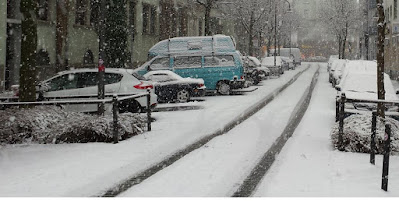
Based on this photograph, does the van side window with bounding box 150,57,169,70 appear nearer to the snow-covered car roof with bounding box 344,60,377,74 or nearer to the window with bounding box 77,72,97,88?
the snow-covered car roof with bounding box 344,60,377,74

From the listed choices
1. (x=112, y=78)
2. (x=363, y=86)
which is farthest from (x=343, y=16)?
(x=112, y=78)

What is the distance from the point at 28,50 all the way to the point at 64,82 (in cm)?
279

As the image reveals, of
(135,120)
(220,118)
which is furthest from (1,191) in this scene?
(220,118)

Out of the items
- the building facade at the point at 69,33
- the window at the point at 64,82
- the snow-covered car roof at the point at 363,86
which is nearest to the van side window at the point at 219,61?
the building facade at the point at 69,33

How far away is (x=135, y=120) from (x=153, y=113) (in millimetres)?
4641

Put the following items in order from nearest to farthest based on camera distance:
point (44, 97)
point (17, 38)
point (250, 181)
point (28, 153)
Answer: point (250, 181)
point (28, 153)
point (44, 97)
point (17, 38)

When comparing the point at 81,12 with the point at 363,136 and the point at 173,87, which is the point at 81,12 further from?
the point at 363,136

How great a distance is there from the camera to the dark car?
67.7ft

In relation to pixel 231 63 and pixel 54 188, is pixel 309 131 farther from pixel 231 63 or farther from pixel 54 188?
pixel 231 63

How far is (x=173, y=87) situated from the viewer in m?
20.7

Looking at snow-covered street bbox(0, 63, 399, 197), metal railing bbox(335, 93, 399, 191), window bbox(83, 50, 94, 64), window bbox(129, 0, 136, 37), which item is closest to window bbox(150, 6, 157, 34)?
window bbox(129, 0, 136, 37)

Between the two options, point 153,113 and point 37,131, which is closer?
point 37,131

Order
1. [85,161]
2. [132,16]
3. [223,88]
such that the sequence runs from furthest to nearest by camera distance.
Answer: [132,16] < [223,88] < [85,161]

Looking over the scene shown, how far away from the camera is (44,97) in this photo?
1462 centimetres
